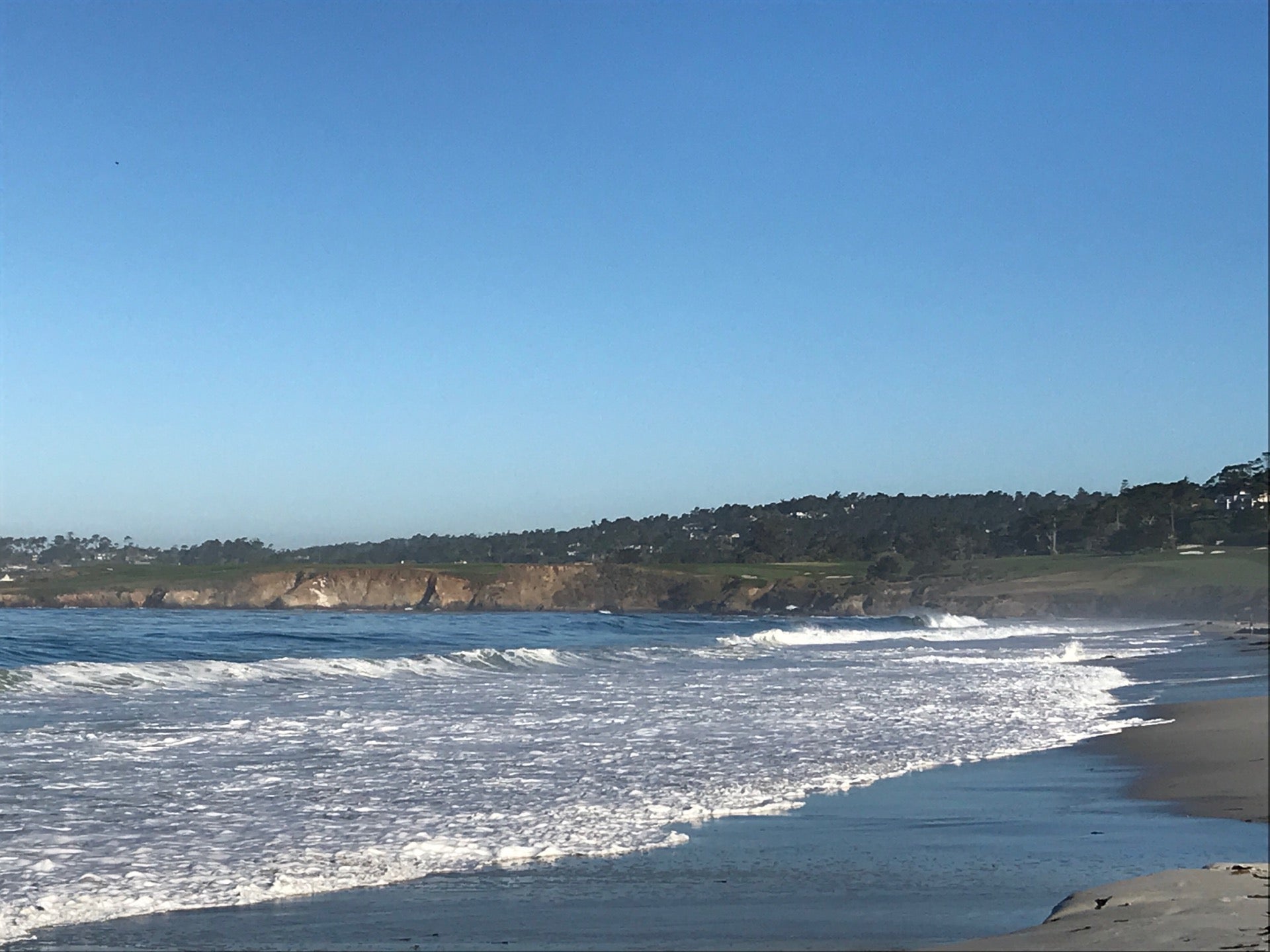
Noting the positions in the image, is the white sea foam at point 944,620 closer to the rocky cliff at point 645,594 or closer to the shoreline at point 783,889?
the rocky cliff at point 645,594

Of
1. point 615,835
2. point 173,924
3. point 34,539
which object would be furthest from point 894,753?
point 34,539

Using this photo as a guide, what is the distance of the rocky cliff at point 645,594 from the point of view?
20.2 ft

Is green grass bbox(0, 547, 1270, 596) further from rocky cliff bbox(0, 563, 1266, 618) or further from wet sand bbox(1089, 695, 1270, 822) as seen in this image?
wet sand bbox(1089, 695, 1270, 822)

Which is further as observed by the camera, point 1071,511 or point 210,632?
point 210,632

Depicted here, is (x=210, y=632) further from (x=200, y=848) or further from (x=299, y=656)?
(x=200, y=848)

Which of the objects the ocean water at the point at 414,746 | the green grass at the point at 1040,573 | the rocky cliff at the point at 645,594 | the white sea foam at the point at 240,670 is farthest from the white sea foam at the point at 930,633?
the green grass at the point at 1040,573

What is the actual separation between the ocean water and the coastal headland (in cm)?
135

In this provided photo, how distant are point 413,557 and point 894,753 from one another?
6950 centimetres

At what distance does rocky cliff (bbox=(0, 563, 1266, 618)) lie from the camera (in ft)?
20.2

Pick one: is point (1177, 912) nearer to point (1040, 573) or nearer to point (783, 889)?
point (783, 889)

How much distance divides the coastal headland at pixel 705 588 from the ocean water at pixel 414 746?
135cm

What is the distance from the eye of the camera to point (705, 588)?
91.9 metres

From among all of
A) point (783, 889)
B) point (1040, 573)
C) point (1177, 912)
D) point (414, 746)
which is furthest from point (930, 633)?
point (1177, 912)

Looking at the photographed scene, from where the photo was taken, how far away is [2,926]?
6273 millimetres
